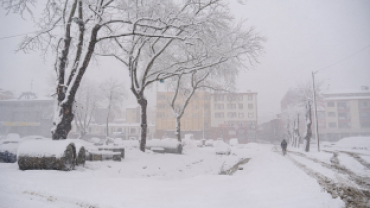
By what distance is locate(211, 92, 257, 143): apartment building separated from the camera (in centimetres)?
6612

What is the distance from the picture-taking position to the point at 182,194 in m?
5.48

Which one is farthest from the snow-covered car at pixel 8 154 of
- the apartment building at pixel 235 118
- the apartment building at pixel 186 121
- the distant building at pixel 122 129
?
the distant building at pixel 122 129

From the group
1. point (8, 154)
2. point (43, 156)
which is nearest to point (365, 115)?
point (43, 156)

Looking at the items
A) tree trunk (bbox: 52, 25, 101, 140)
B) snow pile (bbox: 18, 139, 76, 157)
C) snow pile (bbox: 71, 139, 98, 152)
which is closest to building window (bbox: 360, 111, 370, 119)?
snow pile (bbox: 71, 139, 98, 152)

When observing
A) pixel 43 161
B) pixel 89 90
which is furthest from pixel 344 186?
pixel 89 90

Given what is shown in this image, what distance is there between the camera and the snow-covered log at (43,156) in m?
7.21

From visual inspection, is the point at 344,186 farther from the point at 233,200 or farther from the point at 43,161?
the point at 43,161

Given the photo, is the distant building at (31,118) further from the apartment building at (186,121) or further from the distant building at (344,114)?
the distant building at (344,114)

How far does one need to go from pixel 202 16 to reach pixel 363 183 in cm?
1071

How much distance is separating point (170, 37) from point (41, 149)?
6.46m

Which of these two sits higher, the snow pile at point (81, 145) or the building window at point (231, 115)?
the building window at point (231, 115)

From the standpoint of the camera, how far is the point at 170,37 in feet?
31.9

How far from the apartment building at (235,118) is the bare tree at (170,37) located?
51.3 metres

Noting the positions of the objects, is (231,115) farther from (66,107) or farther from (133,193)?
(133,193)
